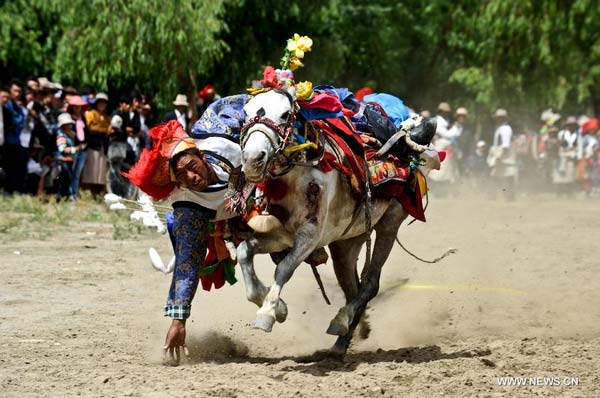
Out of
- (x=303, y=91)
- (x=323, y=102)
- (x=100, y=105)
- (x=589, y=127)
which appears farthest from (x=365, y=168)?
(x=589, y=127)

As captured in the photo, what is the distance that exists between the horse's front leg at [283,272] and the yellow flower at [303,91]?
79cm

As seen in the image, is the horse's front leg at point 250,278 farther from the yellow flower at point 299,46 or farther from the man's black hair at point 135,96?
the man's black hair at point 135,96

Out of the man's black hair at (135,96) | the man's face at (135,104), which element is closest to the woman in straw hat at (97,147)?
the man's face at (135,104)

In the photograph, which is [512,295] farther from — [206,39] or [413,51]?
[413,51]

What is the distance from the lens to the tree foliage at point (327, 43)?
19562 mm

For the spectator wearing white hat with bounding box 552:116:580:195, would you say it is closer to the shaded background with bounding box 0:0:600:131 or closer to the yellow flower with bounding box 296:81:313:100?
the shaded background with bounding box 0:0:600:131

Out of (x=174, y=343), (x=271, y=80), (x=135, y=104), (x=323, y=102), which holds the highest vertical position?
(x=135, y=104)

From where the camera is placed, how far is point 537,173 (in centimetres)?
2722

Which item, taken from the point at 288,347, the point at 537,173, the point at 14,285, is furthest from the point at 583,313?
the point at 537,173

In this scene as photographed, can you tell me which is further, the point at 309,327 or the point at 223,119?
the point at 309,327

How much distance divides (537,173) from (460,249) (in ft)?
48.8

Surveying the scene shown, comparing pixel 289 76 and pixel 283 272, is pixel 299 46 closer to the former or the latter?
pixel 289 76

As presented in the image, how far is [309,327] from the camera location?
29.0 feet

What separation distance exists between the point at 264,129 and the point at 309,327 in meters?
2.63
